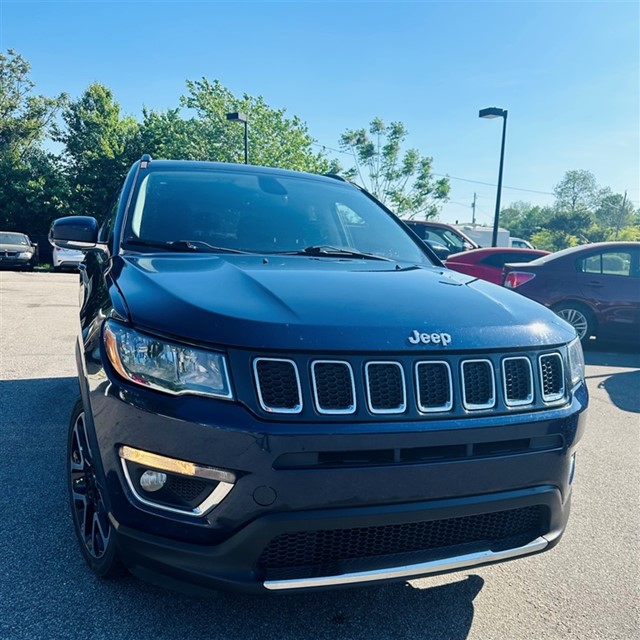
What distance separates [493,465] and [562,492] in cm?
40

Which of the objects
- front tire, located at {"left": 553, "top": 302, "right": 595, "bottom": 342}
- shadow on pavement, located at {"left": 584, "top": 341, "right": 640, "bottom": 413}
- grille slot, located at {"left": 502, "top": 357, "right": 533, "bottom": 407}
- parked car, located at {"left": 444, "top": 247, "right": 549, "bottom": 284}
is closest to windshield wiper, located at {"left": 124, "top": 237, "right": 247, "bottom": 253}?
grille slot, located at {"left": 502, "top": 357, "right": 533, "bottom": 407}

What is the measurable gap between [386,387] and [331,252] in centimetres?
124

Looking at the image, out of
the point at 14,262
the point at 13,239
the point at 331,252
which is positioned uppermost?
the point at 331,252

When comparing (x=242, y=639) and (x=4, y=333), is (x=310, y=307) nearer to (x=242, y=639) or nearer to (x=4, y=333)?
(x=242, y=639)

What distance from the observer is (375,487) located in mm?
1683

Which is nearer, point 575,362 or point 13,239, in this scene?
point 575,362

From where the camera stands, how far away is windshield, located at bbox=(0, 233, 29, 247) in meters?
20.6

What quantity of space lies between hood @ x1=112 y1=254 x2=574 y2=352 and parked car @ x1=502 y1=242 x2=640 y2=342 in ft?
20.1

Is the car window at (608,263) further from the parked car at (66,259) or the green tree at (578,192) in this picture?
the green tree at (578,192)

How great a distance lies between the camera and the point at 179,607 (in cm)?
208

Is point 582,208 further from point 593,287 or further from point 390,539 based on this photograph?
point 390,539

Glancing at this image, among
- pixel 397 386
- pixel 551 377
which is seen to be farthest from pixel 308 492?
pixel 551 377

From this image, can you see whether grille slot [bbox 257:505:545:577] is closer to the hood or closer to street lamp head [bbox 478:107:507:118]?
the hood

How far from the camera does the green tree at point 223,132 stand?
3190 centimetres
